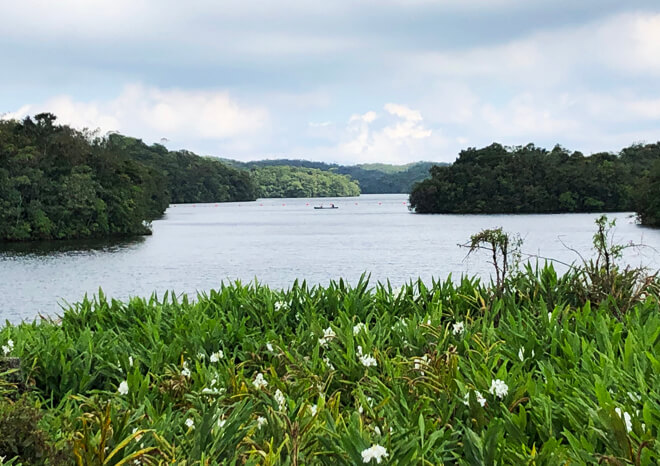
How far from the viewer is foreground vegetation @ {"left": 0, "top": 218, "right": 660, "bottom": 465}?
259cm

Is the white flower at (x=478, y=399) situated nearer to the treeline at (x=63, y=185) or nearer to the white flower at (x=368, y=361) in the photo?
the white flower at (x=368, y=361)

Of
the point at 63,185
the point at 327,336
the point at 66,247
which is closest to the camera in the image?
the point at 327,336

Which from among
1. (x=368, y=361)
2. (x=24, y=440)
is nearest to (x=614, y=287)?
(x=368, y=361)

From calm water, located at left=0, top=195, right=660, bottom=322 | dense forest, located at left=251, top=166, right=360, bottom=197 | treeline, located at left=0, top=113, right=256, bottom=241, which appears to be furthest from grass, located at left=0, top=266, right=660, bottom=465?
dense forest, located at left=251, top=166, right=360, bottom=197

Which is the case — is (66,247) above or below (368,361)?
below

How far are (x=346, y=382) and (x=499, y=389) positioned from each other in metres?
1.00

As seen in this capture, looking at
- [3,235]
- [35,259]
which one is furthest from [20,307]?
[3,235]

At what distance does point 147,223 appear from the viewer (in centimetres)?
5884

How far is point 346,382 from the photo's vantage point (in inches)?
151

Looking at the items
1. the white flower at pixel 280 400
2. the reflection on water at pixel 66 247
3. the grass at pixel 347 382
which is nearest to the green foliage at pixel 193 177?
the reflection on water at pixel 66 247

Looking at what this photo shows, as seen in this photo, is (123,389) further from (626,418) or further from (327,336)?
(626,418)

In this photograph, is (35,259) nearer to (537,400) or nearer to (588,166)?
(537,400)

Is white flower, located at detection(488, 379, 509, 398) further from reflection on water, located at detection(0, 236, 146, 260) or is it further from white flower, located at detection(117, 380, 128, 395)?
reflection on water, located at detection(0, 236, 146, 260)

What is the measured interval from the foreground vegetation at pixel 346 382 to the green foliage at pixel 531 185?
86.5 meters
